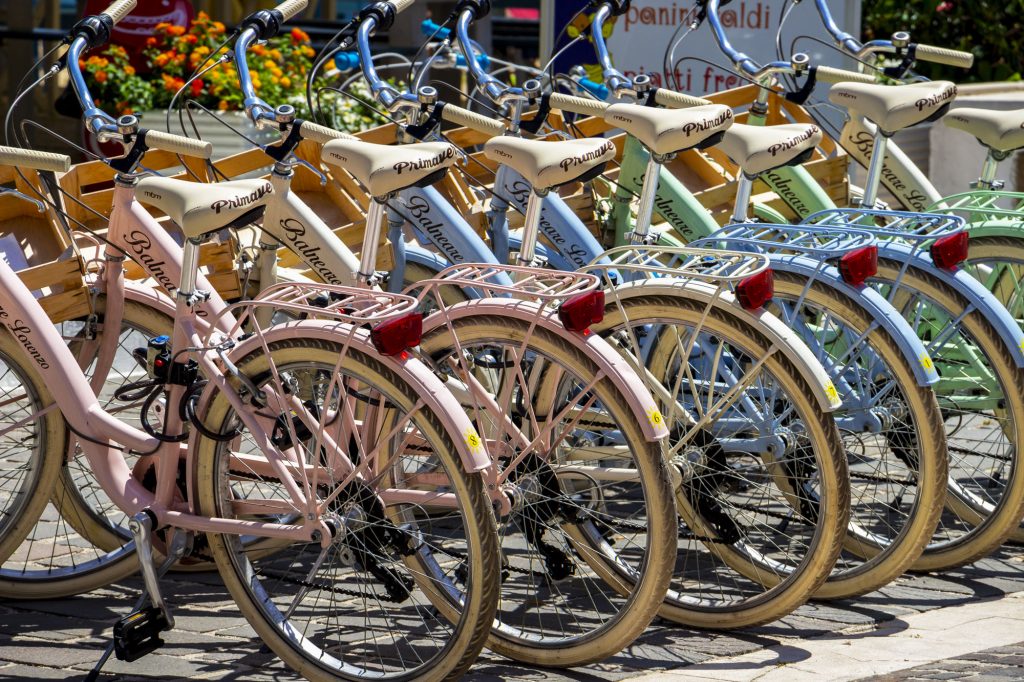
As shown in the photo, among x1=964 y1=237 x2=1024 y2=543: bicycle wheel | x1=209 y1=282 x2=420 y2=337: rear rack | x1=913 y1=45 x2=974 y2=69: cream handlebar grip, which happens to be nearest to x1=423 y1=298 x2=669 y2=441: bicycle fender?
x1=209 y1=282 x2=420 y2=337: rear rack

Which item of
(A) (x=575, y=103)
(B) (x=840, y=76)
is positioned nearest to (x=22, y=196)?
(A) (x=575, y=103)

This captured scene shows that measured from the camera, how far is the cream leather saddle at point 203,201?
3.76 meters

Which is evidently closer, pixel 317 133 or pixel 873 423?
pixel 317 133

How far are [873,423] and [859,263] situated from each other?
0.58 metres

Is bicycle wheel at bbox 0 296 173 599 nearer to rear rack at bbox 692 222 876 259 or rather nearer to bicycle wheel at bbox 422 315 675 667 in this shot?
bicycle wheel at bbox 422 315 675 667

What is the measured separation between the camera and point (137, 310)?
446cm

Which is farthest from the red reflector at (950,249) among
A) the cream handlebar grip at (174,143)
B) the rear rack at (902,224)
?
the cream handlebar grip at (174,143)

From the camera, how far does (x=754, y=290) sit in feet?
13.3

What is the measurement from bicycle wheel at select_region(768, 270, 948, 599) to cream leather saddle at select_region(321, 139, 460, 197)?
1.04 m

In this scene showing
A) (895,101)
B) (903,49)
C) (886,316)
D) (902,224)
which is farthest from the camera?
(903,49)

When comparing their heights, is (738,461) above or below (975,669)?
above

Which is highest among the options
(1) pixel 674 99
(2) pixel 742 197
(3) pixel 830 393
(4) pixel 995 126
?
(1) pixel 674 99

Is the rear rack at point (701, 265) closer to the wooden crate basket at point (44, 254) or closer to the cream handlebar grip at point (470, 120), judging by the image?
the cream handlebar grip at point (470, 120)

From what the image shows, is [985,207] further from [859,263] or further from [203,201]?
[203,201]
